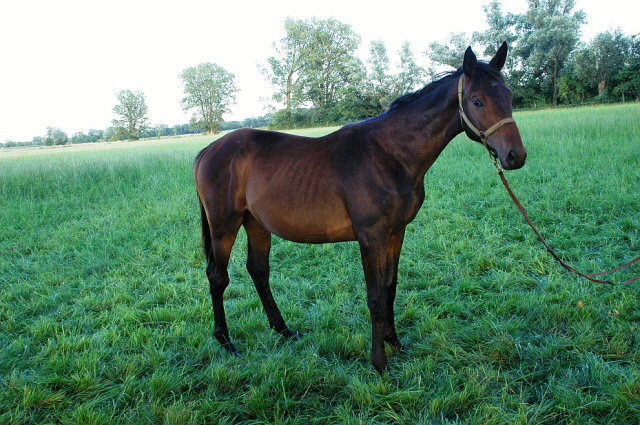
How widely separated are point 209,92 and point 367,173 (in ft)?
139

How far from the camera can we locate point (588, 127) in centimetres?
1152

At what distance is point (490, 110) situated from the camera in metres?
2.22

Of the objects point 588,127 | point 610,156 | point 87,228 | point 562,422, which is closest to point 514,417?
point 562,422

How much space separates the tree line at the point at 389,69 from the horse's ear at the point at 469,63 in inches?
1088

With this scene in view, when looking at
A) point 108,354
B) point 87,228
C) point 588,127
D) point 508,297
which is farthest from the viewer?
point 588,127

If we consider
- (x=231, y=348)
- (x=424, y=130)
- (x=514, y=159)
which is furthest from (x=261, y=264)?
(x=514, y=159)

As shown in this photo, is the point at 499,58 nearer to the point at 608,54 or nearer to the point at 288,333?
the point at 288,333

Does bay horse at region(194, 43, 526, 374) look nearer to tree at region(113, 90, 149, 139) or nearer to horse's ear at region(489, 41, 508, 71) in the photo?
horse's ear at region(489, 41, 508, 71)

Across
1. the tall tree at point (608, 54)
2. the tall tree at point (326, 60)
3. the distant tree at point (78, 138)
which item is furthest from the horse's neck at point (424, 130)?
the distant tree at point (78, 138)

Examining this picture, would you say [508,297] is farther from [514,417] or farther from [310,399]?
[310,399]

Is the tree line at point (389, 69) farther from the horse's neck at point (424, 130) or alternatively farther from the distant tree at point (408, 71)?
the horse's neck at point (424, 130)

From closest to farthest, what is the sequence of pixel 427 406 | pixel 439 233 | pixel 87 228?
pixel 427 406 < pixel 439 233 < pixel 87 228

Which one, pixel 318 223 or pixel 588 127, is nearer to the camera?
pixel 318 223

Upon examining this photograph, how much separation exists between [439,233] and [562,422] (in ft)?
11.3
